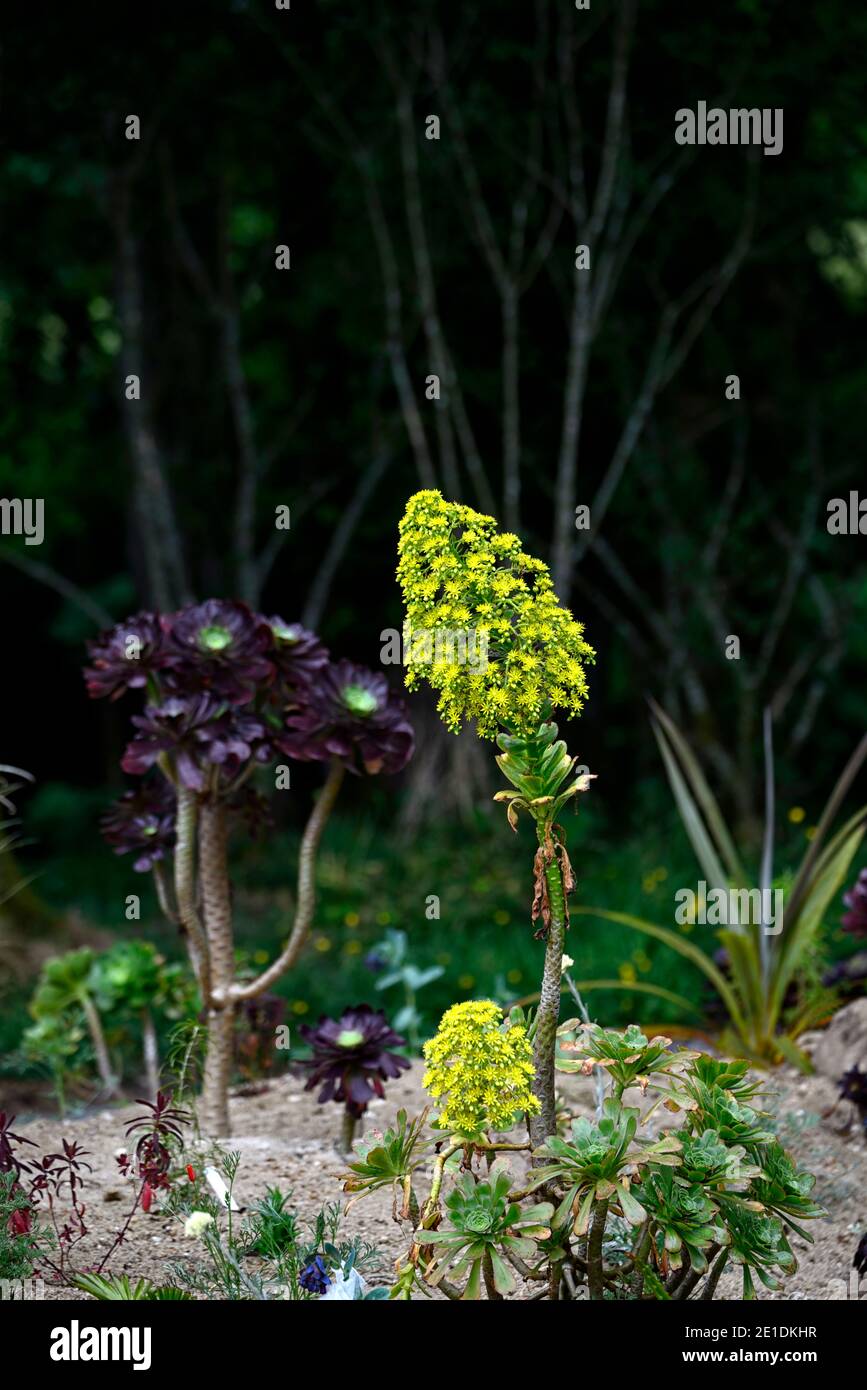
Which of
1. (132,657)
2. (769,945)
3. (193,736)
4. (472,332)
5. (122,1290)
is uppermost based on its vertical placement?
(472,332)

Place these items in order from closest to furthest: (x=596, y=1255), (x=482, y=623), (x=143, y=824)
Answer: (x=596, y=1255) → (x=482, y=623) → (x=143, y=824)

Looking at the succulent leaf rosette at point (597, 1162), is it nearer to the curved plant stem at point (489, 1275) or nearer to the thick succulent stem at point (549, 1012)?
the curved plant stem at point (489, 1275)

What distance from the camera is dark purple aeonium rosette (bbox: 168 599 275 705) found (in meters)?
3.16

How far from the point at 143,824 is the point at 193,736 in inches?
16.7

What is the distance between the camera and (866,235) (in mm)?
9180

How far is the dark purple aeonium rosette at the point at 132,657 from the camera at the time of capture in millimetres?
3188

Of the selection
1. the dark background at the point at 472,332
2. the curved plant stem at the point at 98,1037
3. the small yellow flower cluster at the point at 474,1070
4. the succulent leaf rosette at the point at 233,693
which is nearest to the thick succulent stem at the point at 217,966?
the succulent leaf rosette at the point at 233,693

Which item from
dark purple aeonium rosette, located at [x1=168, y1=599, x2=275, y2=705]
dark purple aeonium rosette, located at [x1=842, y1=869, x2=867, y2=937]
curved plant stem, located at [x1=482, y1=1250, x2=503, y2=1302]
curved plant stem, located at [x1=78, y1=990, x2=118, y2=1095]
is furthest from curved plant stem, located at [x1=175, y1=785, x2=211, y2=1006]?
dark purple aeonium rosette, located at [x1=842, y1=869, x2=867, y2=937]

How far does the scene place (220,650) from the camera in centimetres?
315

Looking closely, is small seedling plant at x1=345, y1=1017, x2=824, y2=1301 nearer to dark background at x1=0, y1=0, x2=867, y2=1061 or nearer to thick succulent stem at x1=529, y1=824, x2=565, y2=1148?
thick succulent stem at x1=529, y1=824, x2=565, y2=1148

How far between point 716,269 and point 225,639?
16.8ft

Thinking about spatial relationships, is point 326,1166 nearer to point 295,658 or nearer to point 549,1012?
point 549,1012

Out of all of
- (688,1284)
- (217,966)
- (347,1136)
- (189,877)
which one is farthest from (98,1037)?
(688,1284)
